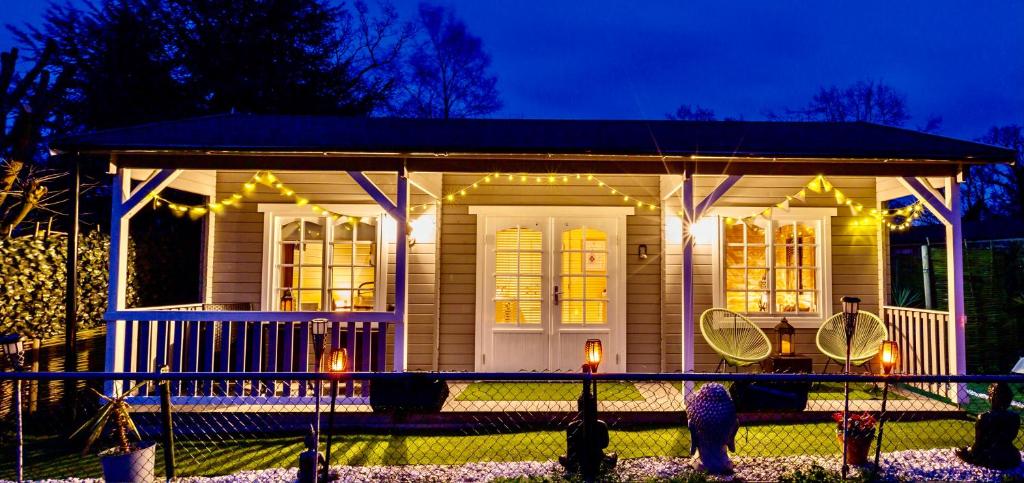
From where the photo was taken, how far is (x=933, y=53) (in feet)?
449

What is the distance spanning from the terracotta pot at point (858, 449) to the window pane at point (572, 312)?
3.36 meters

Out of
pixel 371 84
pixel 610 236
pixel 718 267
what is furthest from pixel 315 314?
pixel 371 84

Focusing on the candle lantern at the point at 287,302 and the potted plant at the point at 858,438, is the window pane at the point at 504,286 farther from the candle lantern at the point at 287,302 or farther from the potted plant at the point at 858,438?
the potted plant at the point at 858,438

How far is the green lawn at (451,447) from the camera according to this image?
427 centimetres

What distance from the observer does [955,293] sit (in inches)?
216

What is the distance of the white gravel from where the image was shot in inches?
151

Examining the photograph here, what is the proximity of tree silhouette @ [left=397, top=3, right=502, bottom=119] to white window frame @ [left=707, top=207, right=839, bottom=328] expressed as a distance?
1612 cm

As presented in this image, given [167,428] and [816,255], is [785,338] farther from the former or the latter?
[167,428]

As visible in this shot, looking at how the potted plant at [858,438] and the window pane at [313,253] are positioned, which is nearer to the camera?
the potted plant at [858,438]

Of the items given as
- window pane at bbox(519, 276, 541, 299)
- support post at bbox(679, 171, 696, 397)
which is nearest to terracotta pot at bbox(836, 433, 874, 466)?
support post at bbox(679, 171, 696, 397)

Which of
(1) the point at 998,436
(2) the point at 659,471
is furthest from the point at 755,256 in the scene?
(2) the point at 659,471

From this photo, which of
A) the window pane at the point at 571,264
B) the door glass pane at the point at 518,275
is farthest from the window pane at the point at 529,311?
the window pane at the point at 571,264

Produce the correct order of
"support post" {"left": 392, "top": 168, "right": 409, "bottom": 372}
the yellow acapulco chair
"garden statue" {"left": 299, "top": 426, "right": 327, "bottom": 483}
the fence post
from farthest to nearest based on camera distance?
the yellow acapulco chair < "support post" {"left": 392, "top": 168, "right": 409, "bottom": 372} < the fence post < "garden statue" {"left": 299, "top": 426, "right": 327, "bottom": 483}

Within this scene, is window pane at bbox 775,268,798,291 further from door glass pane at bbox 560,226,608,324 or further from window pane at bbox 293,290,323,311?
window pane at bbox 293,290,323,311
